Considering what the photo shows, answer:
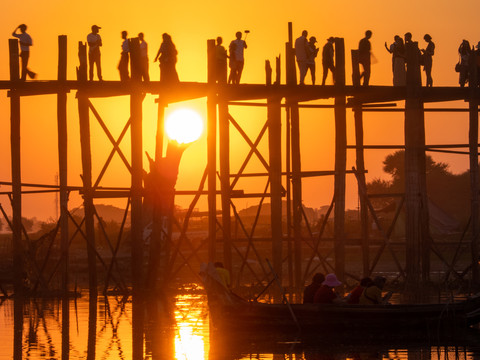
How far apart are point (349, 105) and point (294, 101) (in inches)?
58.3

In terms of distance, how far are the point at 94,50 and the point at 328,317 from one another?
36.0 feet

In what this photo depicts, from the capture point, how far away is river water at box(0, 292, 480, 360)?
792 inches

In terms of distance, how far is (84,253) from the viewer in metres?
48.7

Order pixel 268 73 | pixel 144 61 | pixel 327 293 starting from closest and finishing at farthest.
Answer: pixel 327 293 < pixel 144 61 < pixel 268 73

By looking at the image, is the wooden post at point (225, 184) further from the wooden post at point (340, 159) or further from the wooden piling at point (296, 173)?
the wooden piling at point (296, 173)

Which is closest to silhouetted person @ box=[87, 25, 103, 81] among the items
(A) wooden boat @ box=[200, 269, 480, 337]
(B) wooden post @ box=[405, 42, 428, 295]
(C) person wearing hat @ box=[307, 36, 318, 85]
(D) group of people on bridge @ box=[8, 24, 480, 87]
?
(D) group of people on bridge @ box=[8, 24, 480, 87]

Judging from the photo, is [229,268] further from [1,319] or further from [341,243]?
[1,319]

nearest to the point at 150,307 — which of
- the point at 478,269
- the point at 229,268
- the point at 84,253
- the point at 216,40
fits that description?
the point at 229,268

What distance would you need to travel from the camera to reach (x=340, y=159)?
2972 centimetres

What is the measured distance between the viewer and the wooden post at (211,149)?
2861cm

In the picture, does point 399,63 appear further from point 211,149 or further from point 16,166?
point 16,166

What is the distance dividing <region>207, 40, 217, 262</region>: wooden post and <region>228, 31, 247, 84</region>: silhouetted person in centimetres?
91

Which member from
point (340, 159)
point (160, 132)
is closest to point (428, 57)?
point (340, 159)

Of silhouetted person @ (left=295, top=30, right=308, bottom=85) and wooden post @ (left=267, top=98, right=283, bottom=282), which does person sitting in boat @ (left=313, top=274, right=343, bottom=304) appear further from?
silhouetted person @ (left=295, top=30, right=308, bottom=85)
